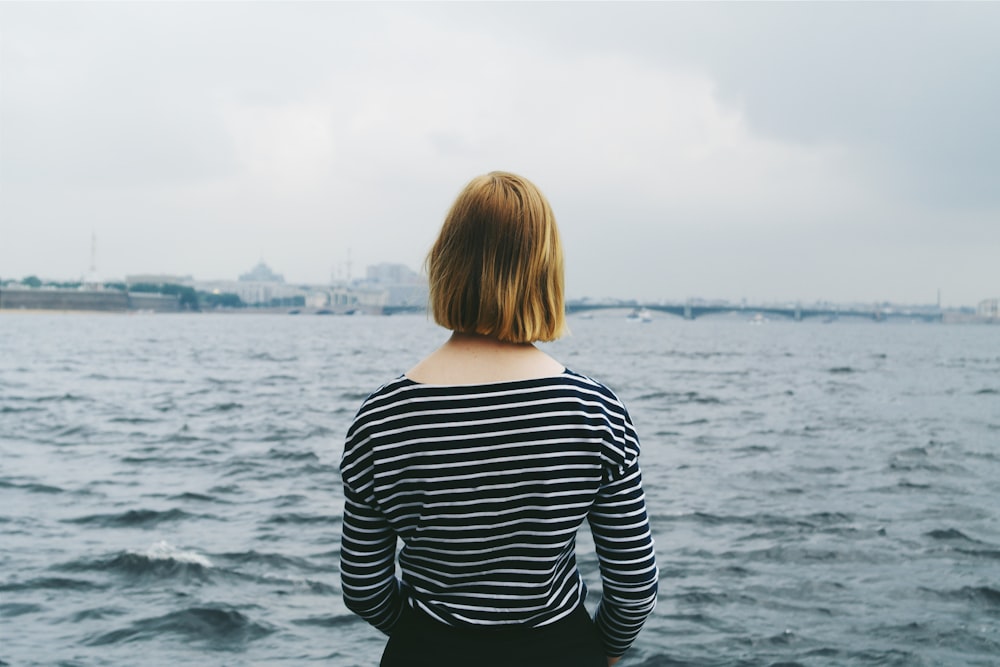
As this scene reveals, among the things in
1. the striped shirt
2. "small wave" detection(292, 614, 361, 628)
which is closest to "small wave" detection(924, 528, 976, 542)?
"small wave" detection(292, 614, 361, 628)

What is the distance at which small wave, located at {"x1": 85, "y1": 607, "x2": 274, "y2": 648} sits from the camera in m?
6.51

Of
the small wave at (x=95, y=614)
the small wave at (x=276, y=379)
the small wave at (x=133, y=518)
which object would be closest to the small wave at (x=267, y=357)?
the small wave at (x=276, y=379)

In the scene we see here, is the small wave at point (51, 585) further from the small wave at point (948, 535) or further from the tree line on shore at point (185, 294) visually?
the tree line on shore at point (185, 294)

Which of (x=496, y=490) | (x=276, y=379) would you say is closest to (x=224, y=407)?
(x=276, y=379)

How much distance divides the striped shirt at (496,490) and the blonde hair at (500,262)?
0.46 ft

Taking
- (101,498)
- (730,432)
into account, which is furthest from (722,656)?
(730,432)

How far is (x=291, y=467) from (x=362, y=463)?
40.3 ft

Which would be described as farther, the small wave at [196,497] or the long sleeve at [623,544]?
the small wave at [196,497]

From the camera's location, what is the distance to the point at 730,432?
63.2 ft

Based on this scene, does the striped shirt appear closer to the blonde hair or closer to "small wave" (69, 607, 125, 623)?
the blonde hair

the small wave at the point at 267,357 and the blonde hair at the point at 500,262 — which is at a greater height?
the blonde hair at the point at 500,262

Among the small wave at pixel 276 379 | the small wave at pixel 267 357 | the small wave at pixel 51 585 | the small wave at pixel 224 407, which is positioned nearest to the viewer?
the small wave at pixel 51 585

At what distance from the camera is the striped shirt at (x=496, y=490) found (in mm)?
1814

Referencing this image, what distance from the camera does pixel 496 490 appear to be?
184 centimetres
